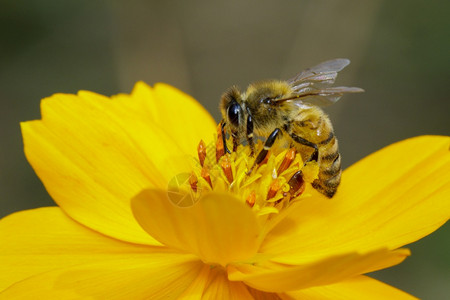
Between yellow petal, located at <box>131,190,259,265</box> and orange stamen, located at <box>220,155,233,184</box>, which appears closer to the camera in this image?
yellow petal, located at <box>131,190,259,265</box>

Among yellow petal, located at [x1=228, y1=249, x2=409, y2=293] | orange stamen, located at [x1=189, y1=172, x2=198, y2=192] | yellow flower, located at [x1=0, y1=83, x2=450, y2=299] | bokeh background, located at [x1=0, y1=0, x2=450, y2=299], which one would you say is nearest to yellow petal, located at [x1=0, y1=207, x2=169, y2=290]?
yellow flower, located at [x1=0, y1=83, x2=450, y2=299]

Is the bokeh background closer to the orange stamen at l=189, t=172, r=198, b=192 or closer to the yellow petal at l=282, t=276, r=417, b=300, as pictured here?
the orange stamen at l=189, t=172, r=198, b=192

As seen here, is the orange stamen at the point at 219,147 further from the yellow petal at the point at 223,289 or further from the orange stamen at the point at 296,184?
the yellow petal at the point at 223,289

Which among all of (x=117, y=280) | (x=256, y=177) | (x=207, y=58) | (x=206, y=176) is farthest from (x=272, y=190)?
(x=207, y=58)

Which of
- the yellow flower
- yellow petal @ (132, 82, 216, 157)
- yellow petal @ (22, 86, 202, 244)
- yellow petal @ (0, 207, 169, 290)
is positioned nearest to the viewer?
the yellow flower

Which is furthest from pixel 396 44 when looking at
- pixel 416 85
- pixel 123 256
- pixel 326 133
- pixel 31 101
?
pixel 123 256

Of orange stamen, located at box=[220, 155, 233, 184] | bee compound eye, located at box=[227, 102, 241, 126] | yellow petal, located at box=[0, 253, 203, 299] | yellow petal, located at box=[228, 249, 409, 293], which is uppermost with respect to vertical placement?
bee compound eye, located at box=[227, 102, 241, 126]
